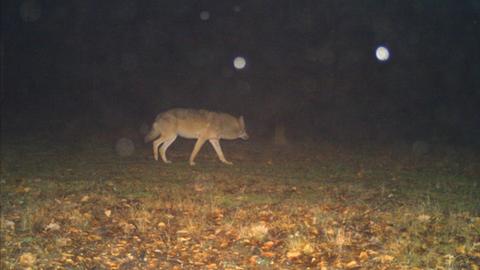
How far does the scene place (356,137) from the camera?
72.9ft

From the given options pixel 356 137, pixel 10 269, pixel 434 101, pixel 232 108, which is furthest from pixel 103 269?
pixel 434 101

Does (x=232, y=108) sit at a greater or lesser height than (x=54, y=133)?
greater

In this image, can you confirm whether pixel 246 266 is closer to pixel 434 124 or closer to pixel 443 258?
pixel 443 258

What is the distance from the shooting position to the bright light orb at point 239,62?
3273cm

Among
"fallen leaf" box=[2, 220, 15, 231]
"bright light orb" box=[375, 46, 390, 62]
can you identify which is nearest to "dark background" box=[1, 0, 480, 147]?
"bright light orb" box=[375, 46, 390, 62]

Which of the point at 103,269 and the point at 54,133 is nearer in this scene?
the point at 103,269

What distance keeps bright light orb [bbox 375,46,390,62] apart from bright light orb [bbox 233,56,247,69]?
868 cm

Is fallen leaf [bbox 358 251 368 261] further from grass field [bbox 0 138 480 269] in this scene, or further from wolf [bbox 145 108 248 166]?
wolf [bbox 145 108 248 166]

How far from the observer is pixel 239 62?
33281 millimetres

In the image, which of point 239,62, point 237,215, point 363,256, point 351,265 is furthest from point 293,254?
point 239,62

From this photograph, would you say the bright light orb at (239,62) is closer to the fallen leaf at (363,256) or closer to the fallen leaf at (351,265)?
the fallen leaf at (363,256)

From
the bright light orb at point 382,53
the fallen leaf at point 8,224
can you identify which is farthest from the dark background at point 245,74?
the fallen leaf at point 8,224

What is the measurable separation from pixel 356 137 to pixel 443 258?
16847 mm

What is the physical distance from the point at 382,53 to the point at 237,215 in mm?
23638
